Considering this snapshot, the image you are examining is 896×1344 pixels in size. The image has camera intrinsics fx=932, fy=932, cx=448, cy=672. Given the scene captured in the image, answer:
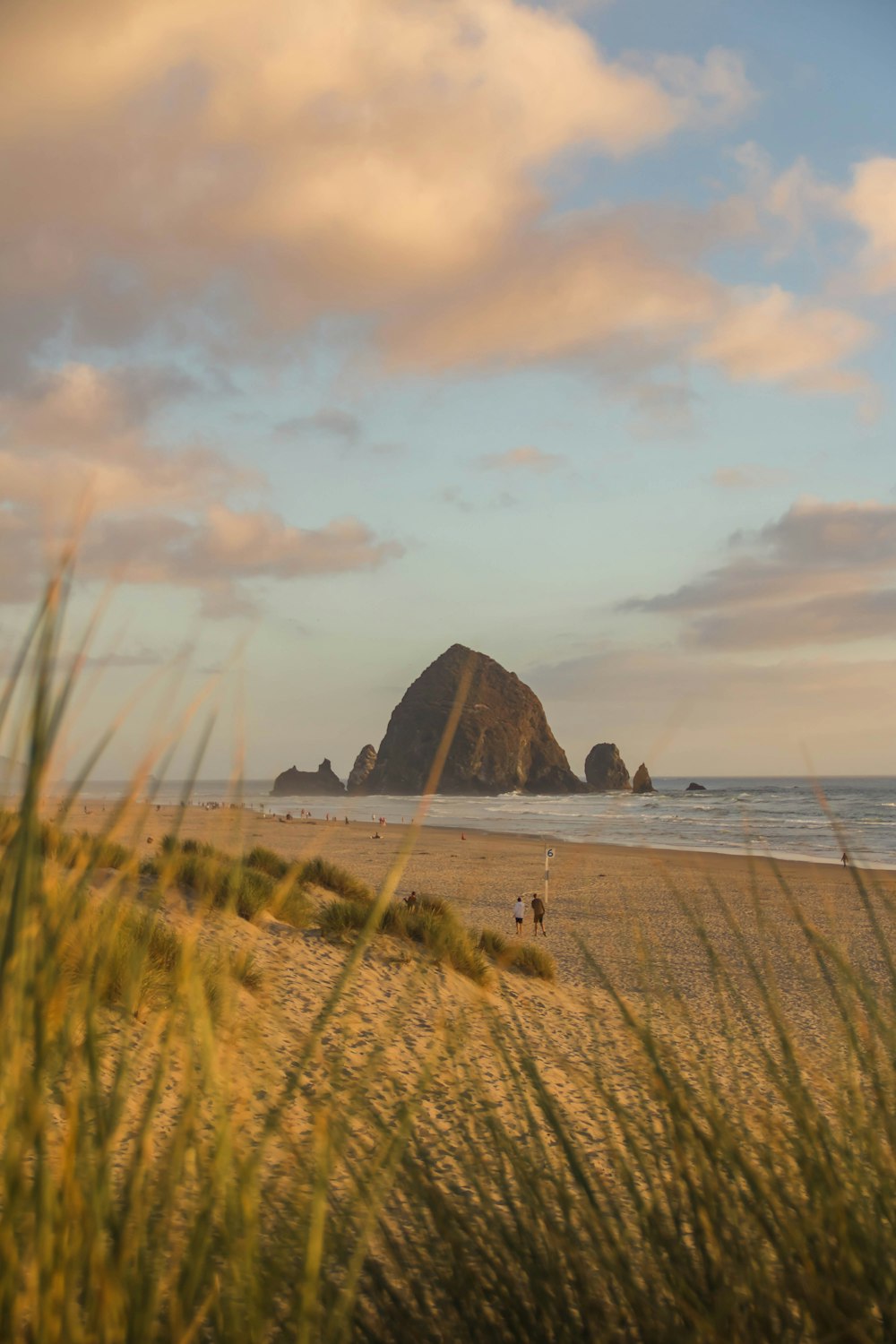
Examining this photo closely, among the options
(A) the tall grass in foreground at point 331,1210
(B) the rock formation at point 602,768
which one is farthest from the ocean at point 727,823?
(B) the rock formation at point 602,768

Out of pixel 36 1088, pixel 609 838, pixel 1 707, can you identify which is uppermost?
pixel 1 707

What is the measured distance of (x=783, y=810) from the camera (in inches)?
2361

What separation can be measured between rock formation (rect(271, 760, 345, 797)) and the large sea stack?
10571mm

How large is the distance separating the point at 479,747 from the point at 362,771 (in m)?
22.0

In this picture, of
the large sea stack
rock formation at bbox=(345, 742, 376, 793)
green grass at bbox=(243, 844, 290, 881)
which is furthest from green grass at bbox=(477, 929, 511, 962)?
rock formation at bbox=(345, 742, 376, 793)

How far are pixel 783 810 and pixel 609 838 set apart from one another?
2143 centimetres

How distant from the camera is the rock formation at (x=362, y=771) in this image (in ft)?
446

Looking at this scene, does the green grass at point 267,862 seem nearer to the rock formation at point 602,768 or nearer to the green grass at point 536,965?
the green grass at point 536,965

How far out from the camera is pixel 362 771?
5413 inches

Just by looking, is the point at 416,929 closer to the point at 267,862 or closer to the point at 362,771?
the point at 267,862

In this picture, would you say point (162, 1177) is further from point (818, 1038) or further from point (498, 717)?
point (498, 717)

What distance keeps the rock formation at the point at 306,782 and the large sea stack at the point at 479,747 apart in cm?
1057

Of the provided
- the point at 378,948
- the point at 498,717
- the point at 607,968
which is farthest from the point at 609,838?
the point at 498,717

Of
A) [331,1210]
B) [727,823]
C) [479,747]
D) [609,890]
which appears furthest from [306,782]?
[331,1210]
